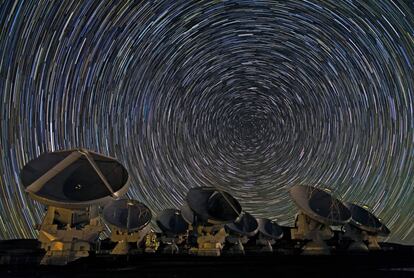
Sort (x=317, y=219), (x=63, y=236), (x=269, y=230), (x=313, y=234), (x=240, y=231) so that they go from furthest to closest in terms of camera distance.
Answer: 1. (x=269, y=230)
2. (x=240, y=231)
3. (x=313, y=234)
4. (x=317, y=219)
5. (x=63, y=236)

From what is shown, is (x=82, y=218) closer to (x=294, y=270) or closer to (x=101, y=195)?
(x=101, y=195)

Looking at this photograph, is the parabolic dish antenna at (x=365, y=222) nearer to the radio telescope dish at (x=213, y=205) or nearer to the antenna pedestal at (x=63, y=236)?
the radio telescope dish at (x=213, y=205)

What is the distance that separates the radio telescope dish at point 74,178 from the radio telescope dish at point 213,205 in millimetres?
8014

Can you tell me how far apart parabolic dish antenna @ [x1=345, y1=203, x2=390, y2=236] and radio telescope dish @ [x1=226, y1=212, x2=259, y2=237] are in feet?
30.7

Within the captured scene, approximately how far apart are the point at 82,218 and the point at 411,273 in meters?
16.6

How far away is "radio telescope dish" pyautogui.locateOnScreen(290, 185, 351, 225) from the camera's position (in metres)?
25.4

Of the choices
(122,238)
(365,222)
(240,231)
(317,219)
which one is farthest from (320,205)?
(122,238)

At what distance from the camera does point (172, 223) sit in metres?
36.7

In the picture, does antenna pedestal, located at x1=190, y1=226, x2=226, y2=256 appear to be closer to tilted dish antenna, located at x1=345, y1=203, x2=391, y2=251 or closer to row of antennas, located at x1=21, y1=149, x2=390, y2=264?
row of antennas, located at x1=21, y1=149, x2=390, y2=264

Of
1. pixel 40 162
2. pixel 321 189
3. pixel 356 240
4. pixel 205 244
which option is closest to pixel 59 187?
pixel 40 162

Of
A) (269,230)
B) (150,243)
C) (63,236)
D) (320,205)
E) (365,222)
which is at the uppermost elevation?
(320,205)

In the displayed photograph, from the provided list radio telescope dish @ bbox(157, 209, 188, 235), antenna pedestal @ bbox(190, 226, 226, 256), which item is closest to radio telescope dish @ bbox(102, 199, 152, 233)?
antenna pedestal @ bbox(190, 226, 226, 256)

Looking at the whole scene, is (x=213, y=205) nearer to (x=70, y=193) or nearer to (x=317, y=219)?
(x=317, y=219)

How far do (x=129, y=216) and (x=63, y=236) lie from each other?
10.3 metres
